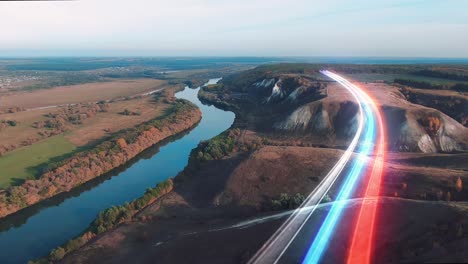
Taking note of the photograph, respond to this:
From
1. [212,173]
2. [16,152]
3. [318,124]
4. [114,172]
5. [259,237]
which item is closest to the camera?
[259,237]

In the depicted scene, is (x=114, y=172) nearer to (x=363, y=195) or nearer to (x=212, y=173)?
(x=212, y=173)

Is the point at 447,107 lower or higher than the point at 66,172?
higher

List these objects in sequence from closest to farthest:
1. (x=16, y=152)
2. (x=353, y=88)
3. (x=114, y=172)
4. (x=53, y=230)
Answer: (x=53, y=230) → (x=114, y=172) → (x=16, y=152) → (x=353, y=88)

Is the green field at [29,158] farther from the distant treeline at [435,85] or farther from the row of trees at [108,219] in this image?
the distant treeline at [435,85]

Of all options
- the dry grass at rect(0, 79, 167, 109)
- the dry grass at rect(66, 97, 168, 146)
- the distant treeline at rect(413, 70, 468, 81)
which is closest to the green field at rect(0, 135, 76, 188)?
the dry grass at rect(66, 97, 168, 146)

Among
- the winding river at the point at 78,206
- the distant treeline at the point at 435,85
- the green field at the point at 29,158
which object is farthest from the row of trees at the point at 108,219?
the distant treeline at the point at 435,85

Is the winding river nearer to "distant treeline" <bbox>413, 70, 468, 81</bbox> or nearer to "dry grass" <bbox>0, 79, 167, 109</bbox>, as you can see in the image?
"distant treeline" <bbox>413, 70, 468, 81</bbox>

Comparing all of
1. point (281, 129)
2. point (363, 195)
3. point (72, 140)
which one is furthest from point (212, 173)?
point (72, 140)
